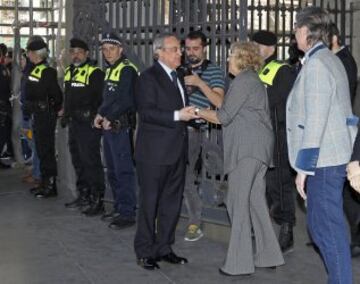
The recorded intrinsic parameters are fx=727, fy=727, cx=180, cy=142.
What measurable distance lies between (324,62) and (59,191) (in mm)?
6020

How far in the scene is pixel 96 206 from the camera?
8.33 meters

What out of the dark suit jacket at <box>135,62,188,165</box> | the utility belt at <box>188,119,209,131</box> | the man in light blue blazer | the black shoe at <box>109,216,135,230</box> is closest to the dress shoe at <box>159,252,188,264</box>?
the dark suit jacket at <box>135,62,188,165</box>

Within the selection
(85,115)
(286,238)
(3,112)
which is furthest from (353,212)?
(3,112)

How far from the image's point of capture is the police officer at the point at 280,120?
6.61m

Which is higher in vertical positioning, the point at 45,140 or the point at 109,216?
the point at 45,140

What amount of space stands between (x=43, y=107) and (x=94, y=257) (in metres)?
3.18

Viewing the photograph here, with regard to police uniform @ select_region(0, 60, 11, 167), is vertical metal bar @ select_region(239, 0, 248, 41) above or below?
above

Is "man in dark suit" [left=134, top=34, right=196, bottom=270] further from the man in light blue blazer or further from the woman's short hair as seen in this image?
the man in light blue blazer

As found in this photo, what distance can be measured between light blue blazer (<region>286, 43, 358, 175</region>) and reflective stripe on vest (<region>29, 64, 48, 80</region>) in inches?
203

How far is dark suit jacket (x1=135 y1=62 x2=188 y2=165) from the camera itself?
590cm

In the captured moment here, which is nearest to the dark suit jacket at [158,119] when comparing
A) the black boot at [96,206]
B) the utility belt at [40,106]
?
the black boot at [96,206]

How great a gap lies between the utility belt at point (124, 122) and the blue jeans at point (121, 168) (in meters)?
0.07

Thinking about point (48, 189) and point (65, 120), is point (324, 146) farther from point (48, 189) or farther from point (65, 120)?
point (48, 189)

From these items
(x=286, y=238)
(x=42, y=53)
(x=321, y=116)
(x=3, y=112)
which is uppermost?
(x=42, y=53)
